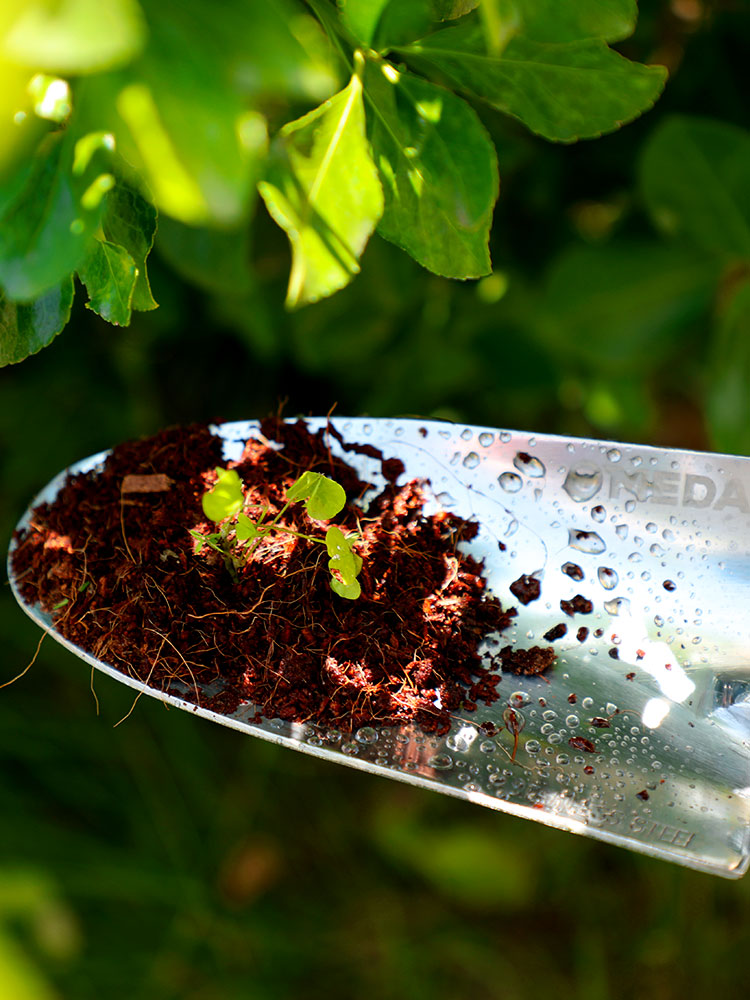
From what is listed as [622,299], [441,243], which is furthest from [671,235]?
[441,243]

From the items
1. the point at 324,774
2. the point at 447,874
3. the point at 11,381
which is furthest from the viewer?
the point at 324,774

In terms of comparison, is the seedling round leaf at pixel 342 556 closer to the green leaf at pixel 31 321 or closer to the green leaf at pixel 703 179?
the green leaf at pixel 31 321


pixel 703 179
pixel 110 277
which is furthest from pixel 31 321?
pixel 703 179

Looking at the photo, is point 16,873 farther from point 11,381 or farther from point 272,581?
point 272,581

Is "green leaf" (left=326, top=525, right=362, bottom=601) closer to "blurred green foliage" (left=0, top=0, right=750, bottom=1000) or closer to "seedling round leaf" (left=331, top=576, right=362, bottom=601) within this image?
"seedling round leaf" (left=331, top=576, right=362, bottom=601)

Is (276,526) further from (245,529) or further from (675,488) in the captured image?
(675,488)

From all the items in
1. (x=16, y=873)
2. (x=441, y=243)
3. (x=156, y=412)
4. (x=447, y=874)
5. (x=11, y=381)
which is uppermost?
(x=441, y=243)
